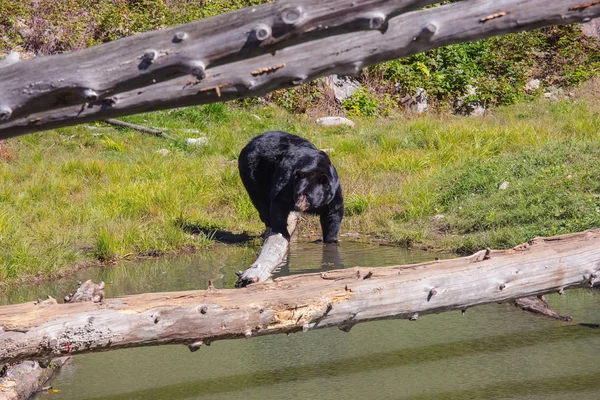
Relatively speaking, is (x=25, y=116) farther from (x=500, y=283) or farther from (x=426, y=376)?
(x=426, y=376)

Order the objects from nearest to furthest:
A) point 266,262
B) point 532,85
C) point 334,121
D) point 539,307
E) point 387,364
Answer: point 387,364 < point 539,307 < point 266,262 < point 334,121 < point 532,85

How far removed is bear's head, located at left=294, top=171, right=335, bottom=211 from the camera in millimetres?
7191

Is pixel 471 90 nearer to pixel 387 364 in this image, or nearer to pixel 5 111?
pixel 387 364

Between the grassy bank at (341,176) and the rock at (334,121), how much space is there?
31 cm

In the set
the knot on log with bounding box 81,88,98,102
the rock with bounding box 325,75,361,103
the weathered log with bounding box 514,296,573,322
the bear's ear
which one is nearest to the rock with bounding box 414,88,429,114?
the rock with bounding box 325,75,361,103

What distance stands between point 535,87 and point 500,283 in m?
11.1

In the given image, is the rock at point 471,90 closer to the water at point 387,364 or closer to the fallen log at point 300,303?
the water at point 387,364

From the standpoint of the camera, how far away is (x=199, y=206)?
29.3 ft

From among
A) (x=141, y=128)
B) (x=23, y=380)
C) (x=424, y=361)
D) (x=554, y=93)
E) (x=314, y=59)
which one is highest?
(x=314, y=59)

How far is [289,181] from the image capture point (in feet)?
24.4

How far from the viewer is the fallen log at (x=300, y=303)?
3475 mm

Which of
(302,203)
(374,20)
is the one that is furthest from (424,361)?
(374,20)

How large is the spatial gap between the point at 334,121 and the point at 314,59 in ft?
33.1

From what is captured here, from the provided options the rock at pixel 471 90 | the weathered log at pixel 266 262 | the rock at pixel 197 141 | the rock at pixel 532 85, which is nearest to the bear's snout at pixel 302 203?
the weathered log at pixel 266 262
